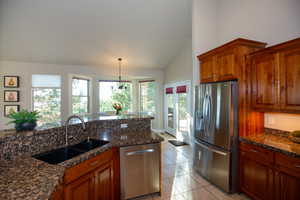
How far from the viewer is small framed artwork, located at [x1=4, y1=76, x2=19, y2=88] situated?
4230 mm

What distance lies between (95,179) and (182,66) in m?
4.45

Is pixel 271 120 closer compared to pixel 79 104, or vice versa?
pixel 271 120

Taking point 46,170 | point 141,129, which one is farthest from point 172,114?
point 46,170

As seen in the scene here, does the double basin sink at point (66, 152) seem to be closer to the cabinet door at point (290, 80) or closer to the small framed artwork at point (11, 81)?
the cabinet door at point (290, 80)

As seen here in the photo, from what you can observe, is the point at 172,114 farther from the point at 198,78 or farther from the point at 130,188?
the point at 130,188

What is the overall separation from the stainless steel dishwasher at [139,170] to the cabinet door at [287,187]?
1.44 meters

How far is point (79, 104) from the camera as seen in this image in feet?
17.1

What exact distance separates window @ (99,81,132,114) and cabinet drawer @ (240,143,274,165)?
4.58 metres

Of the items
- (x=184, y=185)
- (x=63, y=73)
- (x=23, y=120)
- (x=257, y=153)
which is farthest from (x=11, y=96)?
(x=257, y=153)

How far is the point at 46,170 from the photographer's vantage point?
116cm

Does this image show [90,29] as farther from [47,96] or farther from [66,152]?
[66,152]

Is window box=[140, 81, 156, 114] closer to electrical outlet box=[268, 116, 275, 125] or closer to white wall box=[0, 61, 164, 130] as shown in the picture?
white wall box=[0, 61, 164, 130]

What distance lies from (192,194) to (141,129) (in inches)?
50.0

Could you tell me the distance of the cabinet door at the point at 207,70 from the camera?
8.79 ft
